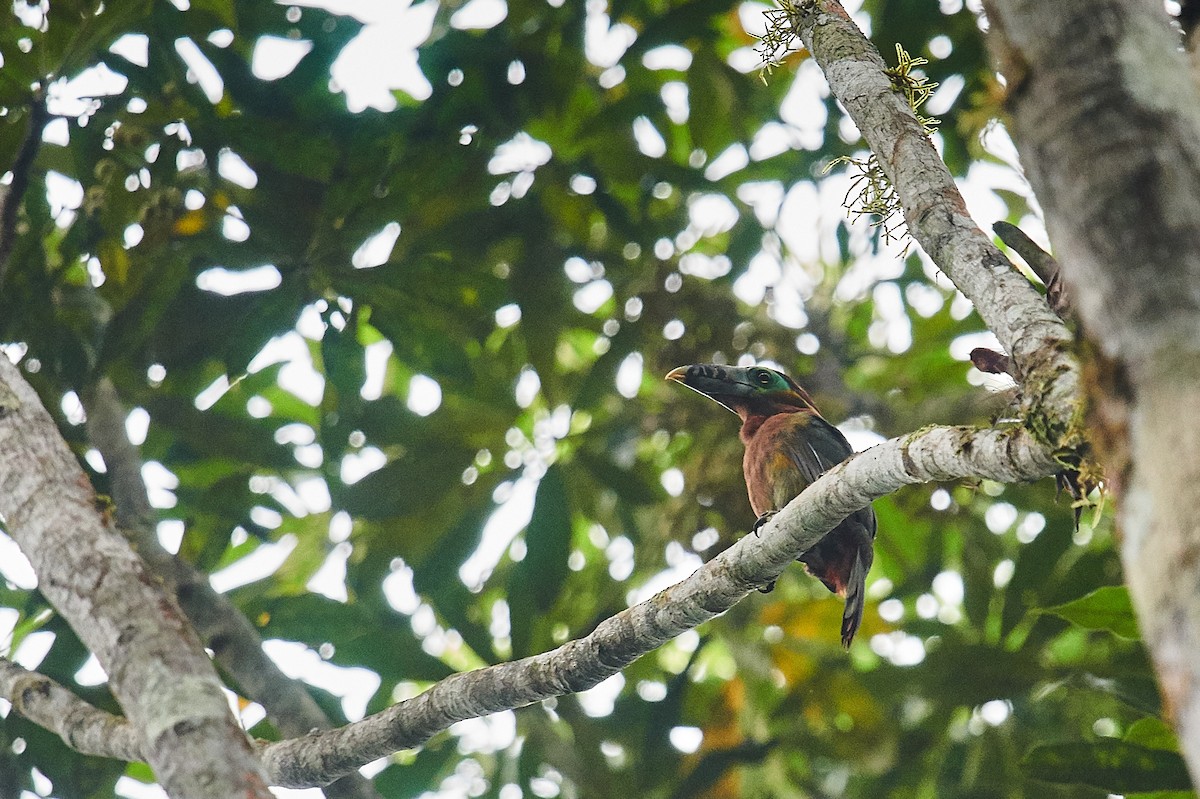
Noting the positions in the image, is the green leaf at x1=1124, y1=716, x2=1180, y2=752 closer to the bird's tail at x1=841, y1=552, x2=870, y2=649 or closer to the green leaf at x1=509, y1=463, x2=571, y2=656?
the bird's tail at x1=841, y1=552, x2=870, y2=649

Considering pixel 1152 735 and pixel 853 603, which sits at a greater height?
pixel 853 603

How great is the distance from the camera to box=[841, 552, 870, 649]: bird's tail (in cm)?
342

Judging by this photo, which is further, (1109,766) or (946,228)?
(1109,766)

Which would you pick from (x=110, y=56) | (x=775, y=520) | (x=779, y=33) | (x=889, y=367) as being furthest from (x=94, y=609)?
(x=889, y=367)

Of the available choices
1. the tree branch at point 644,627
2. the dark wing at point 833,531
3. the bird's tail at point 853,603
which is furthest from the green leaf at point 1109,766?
the tree branch at point 644,627

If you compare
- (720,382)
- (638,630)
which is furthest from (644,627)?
(720,382)

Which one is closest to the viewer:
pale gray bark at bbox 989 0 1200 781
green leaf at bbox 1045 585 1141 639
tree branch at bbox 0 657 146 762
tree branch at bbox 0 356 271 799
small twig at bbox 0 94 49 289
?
pale gray bark at bbox 989 0 1200 781

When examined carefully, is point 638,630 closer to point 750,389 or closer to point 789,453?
point 789,453

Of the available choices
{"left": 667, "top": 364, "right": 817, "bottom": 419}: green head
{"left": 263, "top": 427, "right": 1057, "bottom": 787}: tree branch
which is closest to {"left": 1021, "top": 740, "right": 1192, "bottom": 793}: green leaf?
{"left": 263, "top": 427, "right": 1057, "bottom": 787}: tree branch

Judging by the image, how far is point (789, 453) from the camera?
3832 millimetres

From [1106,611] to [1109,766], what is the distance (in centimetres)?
41

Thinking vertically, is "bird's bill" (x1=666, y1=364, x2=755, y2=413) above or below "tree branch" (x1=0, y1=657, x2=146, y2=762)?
above

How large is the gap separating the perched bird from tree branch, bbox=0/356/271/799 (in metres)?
2.11

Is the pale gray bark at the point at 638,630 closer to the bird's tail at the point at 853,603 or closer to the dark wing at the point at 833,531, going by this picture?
the bird's tail at the point at 853,603
